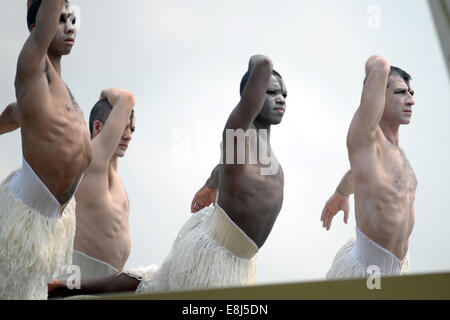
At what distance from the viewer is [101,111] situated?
2666mm

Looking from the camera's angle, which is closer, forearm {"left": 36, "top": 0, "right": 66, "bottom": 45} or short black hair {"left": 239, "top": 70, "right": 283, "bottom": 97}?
forearm {"left": 36, "top": 0, "right": 66, "bottom": 45}

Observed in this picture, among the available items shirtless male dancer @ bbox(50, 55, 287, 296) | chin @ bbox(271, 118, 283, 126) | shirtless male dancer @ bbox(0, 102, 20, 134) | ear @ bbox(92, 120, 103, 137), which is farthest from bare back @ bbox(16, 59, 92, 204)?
chin @ bbox(271, 118, 283, 126)

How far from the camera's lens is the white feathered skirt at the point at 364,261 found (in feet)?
8.21

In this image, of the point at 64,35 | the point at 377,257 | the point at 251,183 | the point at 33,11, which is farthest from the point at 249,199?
the point at 33,11

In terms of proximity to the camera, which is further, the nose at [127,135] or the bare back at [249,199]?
the nose at [127,135]

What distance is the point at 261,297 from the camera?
186 centimetres

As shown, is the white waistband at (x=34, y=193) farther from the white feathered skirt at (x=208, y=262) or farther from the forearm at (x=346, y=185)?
the forearm at (x=346, y=185)

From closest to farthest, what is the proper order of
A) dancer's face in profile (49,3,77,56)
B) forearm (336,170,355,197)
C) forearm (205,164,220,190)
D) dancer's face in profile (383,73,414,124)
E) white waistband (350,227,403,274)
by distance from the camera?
1. dancer's face in profile (49,3,77,56)
2. white waistband (350,227,403,274)
3. forearm (205,164,220,190)
4. dancer's face in profile (383,73,414,124)
5. forearm (336,170,355,197)

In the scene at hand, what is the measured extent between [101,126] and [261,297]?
116 cm

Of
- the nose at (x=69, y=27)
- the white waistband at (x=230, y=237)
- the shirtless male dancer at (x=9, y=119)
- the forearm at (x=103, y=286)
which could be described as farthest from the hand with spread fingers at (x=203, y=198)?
the nose at (x=69, y=27)

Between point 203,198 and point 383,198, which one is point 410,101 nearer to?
point 383,198

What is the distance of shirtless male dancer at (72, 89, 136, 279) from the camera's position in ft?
8.11

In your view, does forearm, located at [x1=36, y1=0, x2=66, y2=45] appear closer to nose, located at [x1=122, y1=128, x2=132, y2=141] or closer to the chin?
nose, located at [x1=122, y1=128, x2=132, y2=141]

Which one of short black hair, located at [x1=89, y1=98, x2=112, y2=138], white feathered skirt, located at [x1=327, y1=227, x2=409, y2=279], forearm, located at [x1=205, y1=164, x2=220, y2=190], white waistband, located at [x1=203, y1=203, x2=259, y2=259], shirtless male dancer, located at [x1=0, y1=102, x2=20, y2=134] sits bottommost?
white feathered skirt, located at [x1=327, y1=227, x2=409, y2=279]
